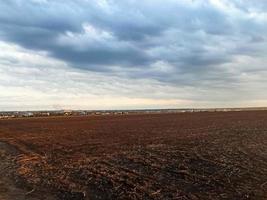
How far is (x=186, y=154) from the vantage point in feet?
75.1

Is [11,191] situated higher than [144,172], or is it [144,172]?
[144,172]

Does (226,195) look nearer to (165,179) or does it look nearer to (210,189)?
(210,189)

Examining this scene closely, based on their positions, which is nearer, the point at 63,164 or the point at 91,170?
the point at 91,170

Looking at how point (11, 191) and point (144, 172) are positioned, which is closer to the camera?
point (11, 191)

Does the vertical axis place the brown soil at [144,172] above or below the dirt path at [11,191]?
above

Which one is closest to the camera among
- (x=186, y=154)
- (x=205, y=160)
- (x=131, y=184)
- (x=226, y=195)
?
(x=226, y=195)

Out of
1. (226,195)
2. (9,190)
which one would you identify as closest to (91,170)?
(9,190)

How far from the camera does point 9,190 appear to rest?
15.6 meters

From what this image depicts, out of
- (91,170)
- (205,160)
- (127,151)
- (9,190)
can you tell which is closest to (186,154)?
(205,160)

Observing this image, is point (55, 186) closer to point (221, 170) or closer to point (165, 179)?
point (165, 179)

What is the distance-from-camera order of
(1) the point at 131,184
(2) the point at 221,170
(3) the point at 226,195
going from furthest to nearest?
(2) the point at 221,170 → (1) the point at 131,184 → (3) the point at 226,195

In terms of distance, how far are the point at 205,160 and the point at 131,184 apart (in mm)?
6111

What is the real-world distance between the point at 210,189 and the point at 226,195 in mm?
844

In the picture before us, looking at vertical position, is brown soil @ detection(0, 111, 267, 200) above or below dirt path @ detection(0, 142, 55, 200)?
above
